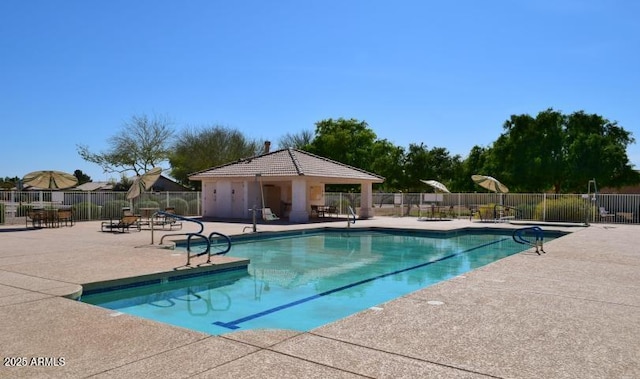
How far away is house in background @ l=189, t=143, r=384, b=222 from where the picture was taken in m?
25.0

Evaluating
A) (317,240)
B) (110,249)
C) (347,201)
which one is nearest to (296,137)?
(347,201)

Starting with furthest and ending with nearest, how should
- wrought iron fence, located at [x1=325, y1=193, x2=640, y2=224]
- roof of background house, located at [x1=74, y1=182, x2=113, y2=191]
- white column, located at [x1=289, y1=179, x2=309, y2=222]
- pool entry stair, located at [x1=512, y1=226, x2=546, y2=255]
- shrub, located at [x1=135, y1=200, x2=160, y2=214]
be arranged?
roof of background house, located at [x1=74, y1=182, x2=113, y2=191] < shrub, located at [x1=135, y1=200, x2=160, y2=214] < wrought iron fence, located at [x1=325, y1=193, x2=640, y2=224] < white column, located at [x1=289, y1=179, x2=309, y2=222] < pool entry stair, located at [x1=512, y1=226, x2=546, y2=255]

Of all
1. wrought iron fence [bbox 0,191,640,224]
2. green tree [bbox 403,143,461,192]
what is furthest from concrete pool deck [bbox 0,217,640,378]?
green tree [bbox 403,143,461,192]

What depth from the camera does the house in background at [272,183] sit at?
24969 mm

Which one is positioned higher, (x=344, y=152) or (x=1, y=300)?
(x=344, y=152)

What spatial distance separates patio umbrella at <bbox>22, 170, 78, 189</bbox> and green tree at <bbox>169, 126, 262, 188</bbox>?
92.2 feet

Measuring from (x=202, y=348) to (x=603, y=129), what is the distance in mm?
41418

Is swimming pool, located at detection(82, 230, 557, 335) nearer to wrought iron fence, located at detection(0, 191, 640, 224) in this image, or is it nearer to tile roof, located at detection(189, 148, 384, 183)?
tile roof, located at detection(189, 148, 384, 183)

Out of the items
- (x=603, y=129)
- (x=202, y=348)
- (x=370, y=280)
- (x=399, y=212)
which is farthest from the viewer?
(x=603, y=129)

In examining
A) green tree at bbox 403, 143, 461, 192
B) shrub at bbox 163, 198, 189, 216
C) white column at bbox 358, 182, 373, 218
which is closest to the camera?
white column at bbox 358, 182, 373, 218

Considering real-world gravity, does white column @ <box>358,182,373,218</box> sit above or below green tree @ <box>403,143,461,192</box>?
below

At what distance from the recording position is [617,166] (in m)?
35.6

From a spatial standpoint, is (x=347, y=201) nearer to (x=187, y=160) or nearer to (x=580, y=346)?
(x=187, y=160)

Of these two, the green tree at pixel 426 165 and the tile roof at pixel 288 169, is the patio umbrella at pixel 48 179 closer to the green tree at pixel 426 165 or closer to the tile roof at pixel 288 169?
the tile roof at pixel 288 169
